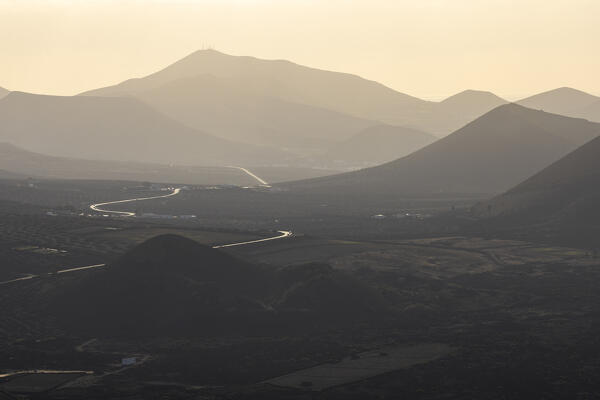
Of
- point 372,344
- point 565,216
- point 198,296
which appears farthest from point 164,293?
point 565,216

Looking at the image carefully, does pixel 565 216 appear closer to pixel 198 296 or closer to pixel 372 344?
pixel 198 296

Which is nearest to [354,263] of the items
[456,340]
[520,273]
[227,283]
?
[520,273]

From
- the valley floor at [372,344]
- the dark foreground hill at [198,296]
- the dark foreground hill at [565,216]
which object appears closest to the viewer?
the valley floor at [372,344]

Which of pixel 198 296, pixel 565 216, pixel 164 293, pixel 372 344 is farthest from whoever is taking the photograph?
pixel 565 216

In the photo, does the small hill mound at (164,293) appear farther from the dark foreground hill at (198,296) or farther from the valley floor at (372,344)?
the valley floor at (372,344)

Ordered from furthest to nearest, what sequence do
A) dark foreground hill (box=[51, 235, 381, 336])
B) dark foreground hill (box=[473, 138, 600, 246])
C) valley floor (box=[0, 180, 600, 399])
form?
dark foreground hill (box=[473, 138, 600, 246]) → dark foreground hill (box=[51, 235, 381, 336]) → valley floor (box=[0, 180, 600, 399])

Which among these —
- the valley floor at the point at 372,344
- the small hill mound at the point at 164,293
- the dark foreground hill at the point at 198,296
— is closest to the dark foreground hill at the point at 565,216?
the valley floor at the point at 372,344

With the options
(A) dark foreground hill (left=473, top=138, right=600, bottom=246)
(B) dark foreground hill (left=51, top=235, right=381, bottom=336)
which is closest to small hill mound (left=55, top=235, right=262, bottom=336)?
(B) dark foreground hill (left=51, top=235, right=381, bottom=336)

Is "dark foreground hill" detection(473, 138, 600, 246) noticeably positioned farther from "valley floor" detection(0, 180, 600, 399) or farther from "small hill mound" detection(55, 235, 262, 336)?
"small hill mound" detection(55, 235, 262, 336)
